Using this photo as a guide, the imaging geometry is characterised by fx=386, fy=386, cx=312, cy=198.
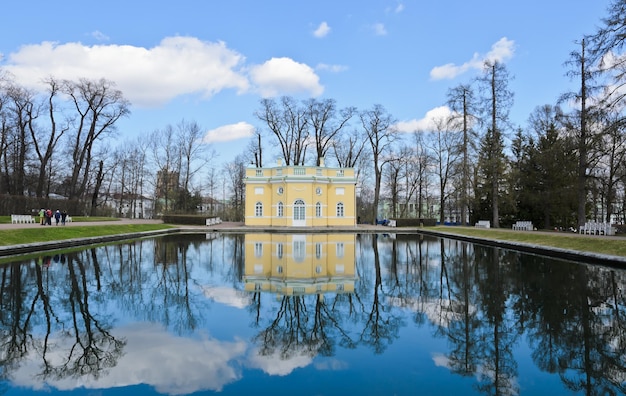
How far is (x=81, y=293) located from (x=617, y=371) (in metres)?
8.56

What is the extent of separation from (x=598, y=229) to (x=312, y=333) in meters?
18.5

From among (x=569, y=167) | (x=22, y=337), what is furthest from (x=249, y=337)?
(x=569, y=167)

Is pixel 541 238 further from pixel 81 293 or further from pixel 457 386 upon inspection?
pixel 81 293

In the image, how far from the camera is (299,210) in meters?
31.2

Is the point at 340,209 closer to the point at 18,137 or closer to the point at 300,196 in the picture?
the point at 300,196

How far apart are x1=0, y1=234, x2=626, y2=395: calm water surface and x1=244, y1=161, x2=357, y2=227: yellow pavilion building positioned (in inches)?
829

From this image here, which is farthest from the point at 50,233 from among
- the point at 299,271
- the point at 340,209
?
the point at 340,209

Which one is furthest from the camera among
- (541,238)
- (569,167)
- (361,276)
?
(569,167)

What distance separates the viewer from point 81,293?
7.63 m

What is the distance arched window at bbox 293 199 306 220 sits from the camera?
31141 mm

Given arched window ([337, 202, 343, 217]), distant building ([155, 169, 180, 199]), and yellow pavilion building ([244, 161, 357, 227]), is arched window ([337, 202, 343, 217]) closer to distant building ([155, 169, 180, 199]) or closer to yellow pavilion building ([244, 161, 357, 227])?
yellow pavilion building ([244, 161, 357, 227])

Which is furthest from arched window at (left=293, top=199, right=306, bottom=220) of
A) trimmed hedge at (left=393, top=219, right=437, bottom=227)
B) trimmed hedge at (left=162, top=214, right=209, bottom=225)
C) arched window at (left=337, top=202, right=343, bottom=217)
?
trimmed hedge at (left=393, top=219, right=437, bottom=227)

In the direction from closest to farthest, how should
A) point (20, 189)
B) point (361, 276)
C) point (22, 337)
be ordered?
1. point (22, 337)
2. point (361, 276)
3. point (20, 189)

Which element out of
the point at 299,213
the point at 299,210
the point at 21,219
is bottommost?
the point at 21,219
